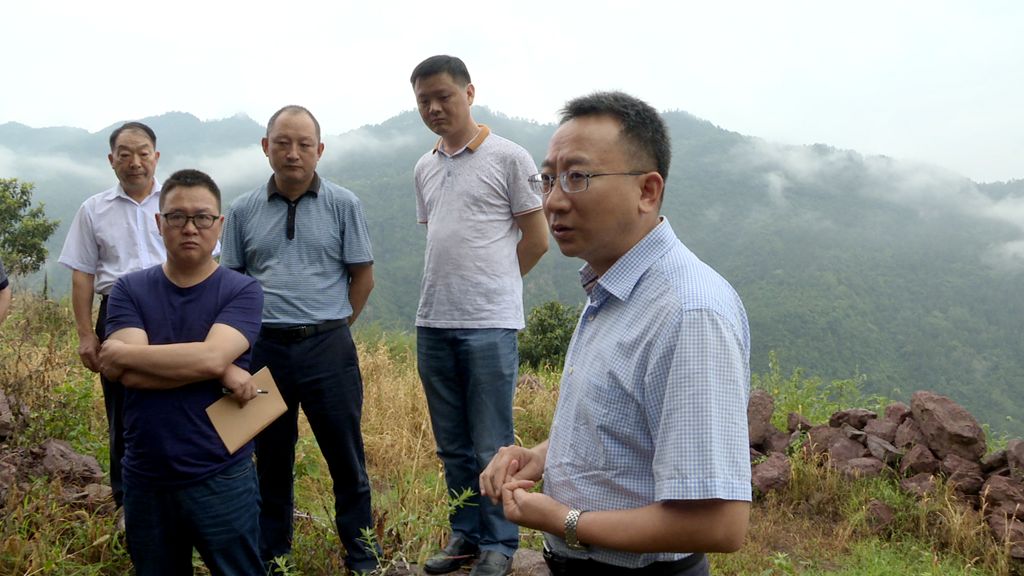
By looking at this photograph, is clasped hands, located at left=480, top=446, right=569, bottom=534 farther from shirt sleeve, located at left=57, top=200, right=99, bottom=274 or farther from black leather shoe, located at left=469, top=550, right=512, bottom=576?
shirt sleeve, located at left=57, top=200, right=99, bottom=274

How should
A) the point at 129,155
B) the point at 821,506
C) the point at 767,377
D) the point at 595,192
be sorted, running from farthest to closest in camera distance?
1. the point at 767,377
2. the point at 821,506
3. the point at 129,155
4. the point at 595,192

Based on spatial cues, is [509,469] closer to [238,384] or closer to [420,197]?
[238,384]

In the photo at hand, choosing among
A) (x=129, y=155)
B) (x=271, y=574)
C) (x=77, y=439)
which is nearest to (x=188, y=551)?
(x=271, y=574)

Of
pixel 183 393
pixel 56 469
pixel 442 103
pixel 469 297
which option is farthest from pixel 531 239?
pixel 56 469

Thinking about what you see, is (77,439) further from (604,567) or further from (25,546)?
(604,567)

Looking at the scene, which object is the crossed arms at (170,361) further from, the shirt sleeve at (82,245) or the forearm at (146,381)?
the shirt sleeve at (82,245)

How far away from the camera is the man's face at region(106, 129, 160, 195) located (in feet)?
12.4

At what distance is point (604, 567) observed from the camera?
4.74ft

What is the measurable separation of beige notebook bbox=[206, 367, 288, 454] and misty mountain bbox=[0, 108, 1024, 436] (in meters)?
6.39

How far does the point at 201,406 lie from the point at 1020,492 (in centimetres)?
494

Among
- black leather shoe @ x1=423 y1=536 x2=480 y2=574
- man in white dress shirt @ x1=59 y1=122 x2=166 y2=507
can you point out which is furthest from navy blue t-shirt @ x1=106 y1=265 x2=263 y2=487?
man in white dress shirt @ x1=59 y1=122 x2=166 y2=507

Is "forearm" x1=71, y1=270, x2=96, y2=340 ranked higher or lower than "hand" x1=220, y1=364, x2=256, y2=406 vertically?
higher

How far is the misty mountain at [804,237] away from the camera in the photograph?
33.2 metres

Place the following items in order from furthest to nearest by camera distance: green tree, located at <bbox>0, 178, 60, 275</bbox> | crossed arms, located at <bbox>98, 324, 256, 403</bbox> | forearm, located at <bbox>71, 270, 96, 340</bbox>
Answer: green tree, located at <bbox>0, 178, 60, 275</bbox>
forearm, located at <bbox>71, 270, 96, 340</bbox>
crossed arms, located at <bbox>98, 324, 256, 403</bbox>
